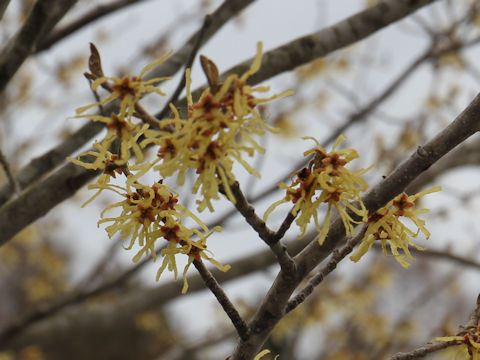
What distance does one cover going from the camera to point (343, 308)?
5.73 metres

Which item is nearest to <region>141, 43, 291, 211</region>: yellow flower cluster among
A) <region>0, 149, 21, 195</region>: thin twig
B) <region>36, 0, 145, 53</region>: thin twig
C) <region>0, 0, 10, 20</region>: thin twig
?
<region>0, 0, 10, 20</region>: thin twig

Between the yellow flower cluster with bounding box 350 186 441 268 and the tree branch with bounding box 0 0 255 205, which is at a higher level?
the tree branch with bounding box 0 0 255 205

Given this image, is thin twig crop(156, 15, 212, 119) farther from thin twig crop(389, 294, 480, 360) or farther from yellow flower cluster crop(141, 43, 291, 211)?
thin twig crop(389, 294, 480, 360)

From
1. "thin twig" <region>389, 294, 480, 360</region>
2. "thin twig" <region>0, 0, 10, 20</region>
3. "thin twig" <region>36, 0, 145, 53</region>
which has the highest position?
"thin twig" <region>36, 0, 145, 53</region>

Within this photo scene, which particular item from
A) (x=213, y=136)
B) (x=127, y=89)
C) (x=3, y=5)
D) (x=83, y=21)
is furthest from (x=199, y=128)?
(x=83, y=21)

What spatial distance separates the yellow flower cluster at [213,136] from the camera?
2.57 ft

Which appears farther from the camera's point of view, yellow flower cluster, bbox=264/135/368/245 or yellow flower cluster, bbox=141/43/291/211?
yellow flower cluster, bbox=264/135/368/245

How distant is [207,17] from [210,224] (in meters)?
1.69

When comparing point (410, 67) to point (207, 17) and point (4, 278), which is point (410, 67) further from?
point (4, 278)

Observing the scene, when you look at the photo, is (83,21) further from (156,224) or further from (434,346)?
(434,346)

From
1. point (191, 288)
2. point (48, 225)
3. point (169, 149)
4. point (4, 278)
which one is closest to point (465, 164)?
point (191, 288)

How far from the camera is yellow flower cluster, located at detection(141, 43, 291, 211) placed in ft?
2.57

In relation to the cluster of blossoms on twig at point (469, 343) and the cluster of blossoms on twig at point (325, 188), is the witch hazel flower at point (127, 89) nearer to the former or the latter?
the cluster of blossoms on twig at point (325, 188)

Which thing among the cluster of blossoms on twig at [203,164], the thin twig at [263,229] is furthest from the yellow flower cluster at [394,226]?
the thin twig at [263,229]
